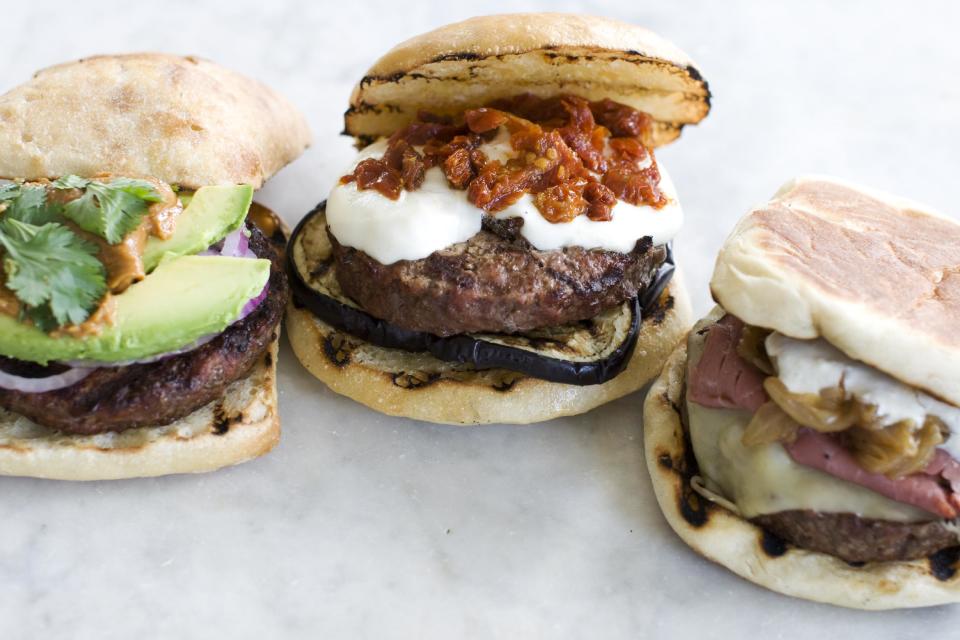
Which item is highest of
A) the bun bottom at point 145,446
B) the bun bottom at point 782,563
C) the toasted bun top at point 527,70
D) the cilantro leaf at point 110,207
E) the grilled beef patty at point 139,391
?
the toasted bun top at point 527,70

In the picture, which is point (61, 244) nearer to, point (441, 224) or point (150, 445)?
point (150, 445)

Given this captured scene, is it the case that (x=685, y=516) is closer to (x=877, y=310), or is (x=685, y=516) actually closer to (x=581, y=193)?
(x=877, y=310)

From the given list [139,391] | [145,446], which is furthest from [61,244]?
[145,446]

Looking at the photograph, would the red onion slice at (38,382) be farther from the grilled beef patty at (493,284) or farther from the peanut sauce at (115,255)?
the grilled beef patty at (493,284)

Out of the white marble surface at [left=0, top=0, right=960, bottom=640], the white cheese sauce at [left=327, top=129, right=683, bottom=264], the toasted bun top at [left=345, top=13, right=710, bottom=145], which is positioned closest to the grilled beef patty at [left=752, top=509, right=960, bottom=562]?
the white marble surface at [left=0, top=0, right=960, bottom=640]

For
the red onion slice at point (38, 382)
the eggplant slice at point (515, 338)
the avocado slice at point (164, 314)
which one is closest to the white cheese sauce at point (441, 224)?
the eggplant slice at point (515, 338)

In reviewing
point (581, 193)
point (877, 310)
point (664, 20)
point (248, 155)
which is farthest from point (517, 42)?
point (664, 20)
